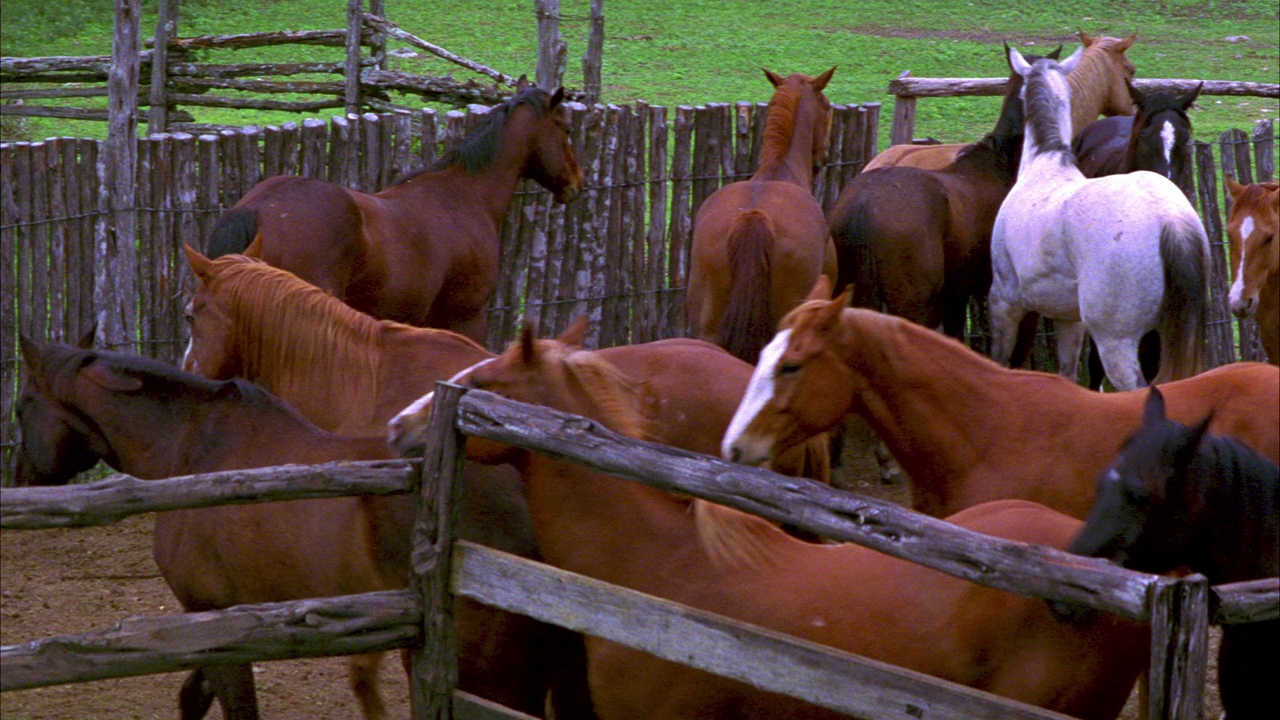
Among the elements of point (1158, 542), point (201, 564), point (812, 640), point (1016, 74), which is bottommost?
point (201, 564)

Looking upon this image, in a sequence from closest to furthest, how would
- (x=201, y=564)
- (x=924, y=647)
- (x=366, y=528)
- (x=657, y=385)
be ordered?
(x=924, y=647) < (x=366, y=528) < (x=201, y=564) < (x=657, y=385)

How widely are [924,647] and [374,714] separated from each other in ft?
6.88

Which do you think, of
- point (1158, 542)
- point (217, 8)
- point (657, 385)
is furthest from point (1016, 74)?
point (217, 8)

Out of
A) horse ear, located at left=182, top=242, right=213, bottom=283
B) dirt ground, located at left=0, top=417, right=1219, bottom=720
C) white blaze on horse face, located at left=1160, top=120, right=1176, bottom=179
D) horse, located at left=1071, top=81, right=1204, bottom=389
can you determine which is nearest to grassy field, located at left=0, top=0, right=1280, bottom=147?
horse, located at left=1071, top=81, right=1204, bottom=389

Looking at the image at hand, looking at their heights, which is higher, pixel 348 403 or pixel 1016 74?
pixel 1016 74

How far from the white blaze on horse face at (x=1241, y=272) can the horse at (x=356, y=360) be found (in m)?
3.08

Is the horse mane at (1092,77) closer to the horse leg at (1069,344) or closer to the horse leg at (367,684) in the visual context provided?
the horse leg at (1069,344)

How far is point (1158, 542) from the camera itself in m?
2.94

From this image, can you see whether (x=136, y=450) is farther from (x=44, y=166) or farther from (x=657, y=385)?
(x=44, y=166)

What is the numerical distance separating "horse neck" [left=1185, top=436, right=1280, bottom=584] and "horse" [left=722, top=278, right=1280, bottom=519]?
33.4 inches

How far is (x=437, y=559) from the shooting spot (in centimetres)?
338

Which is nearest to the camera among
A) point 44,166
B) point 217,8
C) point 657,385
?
point 657,385

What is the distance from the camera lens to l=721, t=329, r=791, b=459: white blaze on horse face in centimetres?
399

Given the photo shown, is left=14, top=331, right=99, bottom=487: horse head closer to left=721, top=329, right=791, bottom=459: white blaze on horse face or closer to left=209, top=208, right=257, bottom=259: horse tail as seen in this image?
left=209, top=208, right=257, bottom=259: horse tail
